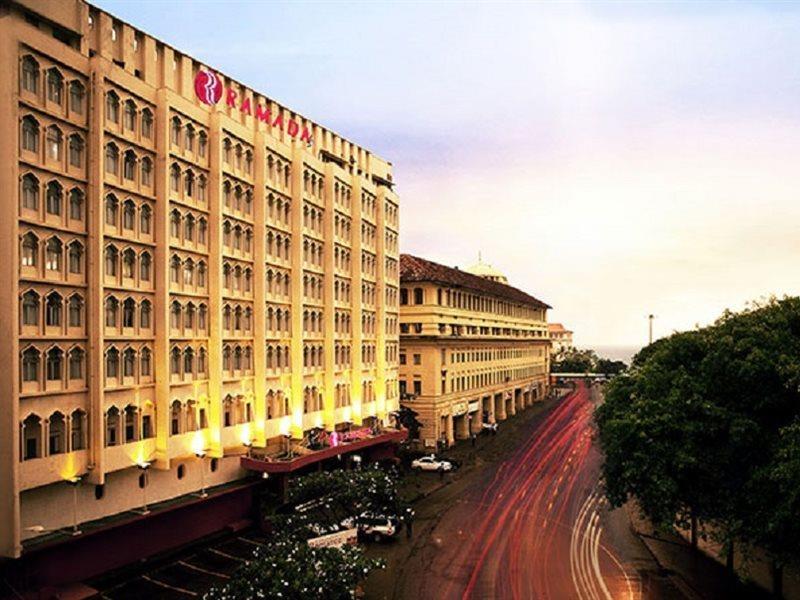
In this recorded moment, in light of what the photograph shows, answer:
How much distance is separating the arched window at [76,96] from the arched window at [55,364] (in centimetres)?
1219

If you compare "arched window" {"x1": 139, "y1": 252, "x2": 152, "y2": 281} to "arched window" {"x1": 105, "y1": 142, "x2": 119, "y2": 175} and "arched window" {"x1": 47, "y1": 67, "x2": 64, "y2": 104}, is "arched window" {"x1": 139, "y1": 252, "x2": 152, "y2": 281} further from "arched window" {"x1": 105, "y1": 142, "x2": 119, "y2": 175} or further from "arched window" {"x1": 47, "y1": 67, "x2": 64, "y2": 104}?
"arched window" {"x1": 47, "y1": 67, "x2": 64, "y2": 104}

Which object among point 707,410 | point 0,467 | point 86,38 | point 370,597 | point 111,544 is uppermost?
point 86,38

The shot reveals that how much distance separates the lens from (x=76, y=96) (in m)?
35.7

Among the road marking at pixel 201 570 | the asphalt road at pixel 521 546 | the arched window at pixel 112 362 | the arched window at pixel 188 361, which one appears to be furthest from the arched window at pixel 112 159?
the asphalt road at pixel 521 546

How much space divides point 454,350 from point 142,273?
52915 mm

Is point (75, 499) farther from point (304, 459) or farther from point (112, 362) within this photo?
point (304, 459)

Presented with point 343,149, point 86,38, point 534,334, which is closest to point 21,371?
point 86,38

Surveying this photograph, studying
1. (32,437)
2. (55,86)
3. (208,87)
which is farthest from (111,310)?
(208,87)

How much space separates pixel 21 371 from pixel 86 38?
1777cm

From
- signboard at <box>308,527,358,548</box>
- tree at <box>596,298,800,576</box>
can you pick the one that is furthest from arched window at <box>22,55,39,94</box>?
tree at <box>596,298,800,576</box>

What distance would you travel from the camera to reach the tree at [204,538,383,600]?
2541 cm

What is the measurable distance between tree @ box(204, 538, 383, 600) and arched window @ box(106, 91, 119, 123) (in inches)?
Result: 951

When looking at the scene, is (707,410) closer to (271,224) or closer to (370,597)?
(370,597)

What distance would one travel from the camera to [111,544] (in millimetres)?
37062
